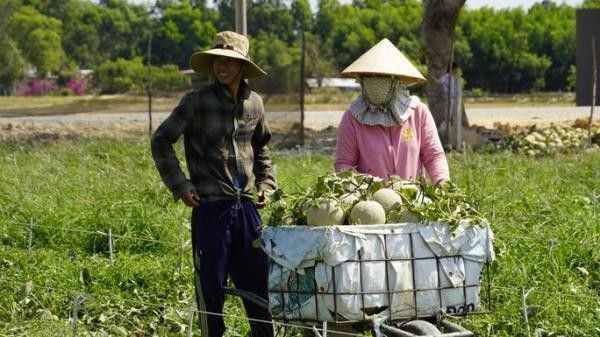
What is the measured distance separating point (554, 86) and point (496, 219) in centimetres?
6349

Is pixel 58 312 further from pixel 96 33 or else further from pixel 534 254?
pixel 96 33

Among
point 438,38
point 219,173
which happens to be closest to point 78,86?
point 438,38

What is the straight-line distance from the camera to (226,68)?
5664 millimetres

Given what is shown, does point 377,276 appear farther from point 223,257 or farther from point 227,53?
point 227,53

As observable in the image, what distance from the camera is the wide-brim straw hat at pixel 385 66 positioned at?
5578 mm

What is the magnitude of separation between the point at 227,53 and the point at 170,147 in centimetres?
57

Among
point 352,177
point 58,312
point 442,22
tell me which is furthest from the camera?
point 442,22

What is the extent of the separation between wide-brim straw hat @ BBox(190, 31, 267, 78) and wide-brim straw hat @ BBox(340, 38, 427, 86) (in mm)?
489

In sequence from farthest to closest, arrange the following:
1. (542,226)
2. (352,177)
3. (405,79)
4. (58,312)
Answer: (542,226) → (58,312) → (405,79) → (352,177)

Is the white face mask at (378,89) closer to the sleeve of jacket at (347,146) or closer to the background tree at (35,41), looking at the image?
the sleeve of jacket at (347,146)

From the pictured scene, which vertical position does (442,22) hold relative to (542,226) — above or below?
above

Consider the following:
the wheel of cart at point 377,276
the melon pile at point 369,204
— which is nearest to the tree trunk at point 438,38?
the melon pile at point 369,204

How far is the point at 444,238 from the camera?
4562 millimetres

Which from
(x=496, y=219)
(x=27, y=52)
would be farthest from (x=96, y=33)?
(x=496, y=219)
